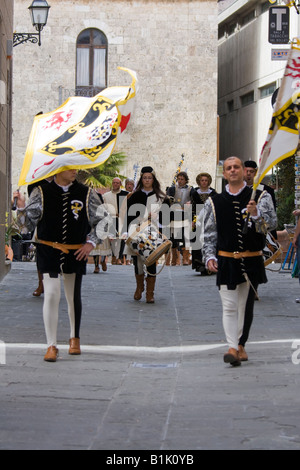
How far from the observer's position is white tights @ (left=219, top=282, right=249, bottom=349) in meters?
8.56

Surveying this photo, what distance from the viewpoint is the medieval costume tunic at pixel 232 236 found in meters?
8.69

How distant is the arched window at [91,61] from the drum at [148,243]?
918 inches

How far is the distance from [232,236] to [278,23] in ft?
49.3

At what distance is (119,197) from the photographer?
67.0 ft

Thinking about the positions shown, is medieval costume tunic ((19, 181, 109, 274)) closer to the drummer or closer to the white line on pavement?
the white line on pavement

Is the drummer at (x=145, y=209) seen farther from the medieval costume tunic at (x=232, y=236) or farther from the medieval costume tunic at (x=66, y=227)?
the medieval costume tunic at (x=232, y=236)

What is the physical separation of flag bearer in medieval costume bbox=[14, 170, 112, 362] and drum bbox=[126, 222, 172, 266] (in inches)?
175

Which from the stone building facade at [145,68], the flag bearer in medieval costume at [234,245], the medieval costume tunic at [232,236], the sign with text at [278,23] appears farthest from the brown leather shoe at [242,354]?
the stone building facade at [145,68]

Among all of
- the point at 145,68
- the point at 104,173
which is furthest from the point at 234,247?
the point at 145,68

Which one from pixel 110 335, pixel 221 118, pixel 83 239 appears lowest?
pixel 110 335

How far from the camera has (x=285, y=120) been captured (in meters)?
8.78
